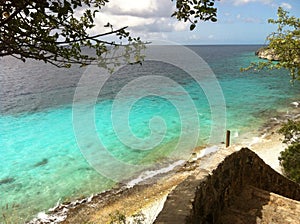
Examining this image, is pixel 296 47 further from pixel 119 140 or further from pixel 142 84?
pixel 142 84

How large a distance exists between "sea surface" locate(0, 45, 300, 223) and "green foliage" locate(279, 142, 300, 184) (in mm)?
6982

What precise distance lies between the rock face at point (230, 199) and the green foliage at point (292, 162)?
4718mm

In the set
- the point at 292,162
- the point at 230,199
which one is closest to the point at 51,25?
the point at 230,199

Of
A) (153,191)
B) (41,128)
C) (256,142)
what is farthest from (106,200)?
(41,128)

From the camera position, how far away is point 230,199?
5043 mm

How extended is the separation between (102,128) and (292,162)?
52.5ft

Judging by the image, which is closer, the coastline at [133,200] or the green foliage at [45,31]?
the green foliage at [45,31]

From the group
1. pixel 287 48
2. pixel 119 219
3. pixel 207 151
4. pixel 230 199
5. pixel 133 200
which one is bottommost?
pixel 133 200

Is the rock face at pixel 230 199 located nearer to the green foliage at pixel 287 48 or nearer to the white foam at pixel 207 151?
the green foliage at pixel 287 48

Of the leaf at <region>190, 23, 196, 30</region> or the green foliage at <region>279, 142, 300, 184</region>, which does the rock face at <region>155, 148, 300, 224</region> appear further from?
the green foliage at <region>279, 142, 300, 184</region>

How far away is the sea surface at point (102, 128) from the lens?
49.4ft

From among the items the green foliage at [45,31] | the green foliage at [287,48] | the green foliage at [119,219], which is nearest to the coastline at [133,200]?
the green foliage at [119,219]

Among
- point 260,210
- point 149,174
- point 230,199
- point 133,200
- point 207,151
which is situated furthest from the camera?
point 207,151

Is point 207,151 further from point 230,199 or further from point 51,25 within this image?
point 51,25
